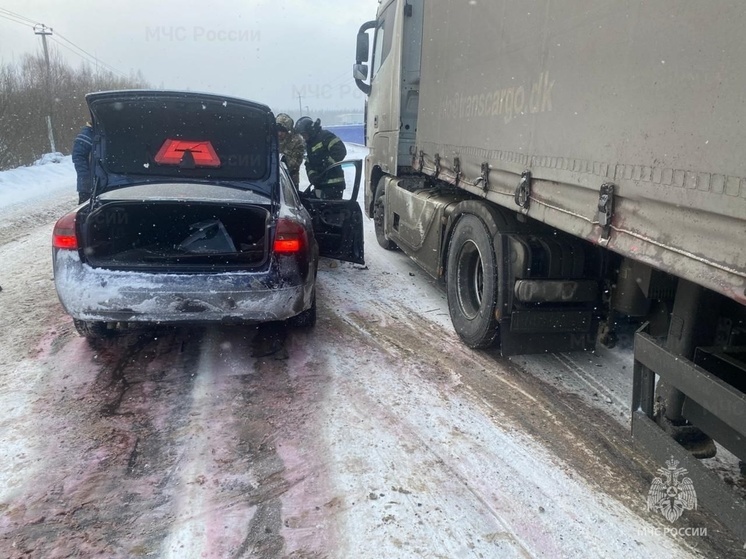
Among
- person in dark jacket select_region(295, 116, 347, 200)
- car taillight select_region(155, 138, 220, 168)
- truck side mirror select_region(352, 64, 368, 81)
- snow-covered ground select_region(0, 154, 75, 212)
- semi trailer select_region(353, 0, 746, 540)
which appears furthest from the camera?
snow-covered ground select_region(0, 154, 75, 212)

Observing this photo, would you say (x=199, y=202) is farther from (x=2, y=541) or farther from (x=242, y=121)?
(x=2, y=541)

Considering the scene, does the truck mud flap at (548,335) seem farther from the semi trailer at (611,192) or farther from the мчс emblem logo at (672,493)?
the мчс emblem logo at (672,493)

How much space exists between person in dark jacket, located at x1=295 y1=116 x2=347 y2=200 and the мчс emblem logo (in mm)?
6005

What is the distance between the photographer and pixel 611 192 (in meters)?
2.29

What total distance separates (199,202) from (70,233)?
2.76ft

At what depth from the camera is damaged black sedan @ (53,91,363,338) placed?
340cm

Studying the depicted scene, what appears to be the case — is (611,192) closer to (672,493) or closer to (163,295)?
(672,493)

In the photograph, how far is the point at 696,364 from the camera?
218cm

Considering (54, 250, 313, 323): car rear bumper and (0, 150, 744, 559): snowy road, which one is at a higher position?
(54, 250, 313, 323): car rear bumper

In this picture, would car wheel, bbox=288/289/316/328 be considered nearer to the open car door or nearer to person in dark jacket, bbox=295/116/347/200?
the open car door

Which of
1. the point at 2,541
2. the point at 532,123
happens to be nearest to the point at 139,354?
the point at 2,541

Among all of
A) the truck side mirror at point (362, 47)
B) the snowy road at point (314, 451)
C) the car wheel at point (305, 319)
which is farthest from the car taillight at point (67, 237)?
the truck side mirror at point (362, 47)

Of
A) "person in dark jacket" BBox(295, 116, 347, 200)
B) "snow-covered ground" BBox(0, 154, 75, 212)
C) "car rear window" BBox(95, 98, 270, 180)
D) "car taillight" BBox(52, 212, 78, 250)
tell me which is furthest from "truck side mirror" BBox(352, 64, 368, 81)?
"snow-covered ground" BBox(0, 154, 75, 212)

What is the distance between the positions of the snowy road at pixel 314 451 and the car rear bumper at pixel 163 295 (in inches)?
17.9
